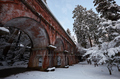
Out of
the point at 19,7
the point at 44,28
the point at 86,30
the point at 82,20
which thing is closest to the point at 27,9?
the point at 19,7

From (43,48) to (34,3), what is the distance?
368 centimetres

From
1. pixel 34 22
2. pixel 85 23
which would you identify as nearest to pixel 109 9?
pixel 34 22

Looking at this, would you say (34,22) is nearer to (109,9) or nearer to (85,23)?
(109,9)

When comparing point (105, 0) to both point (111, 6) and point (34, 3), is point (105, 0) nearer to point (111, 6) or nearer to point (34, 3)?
point (111, 6)

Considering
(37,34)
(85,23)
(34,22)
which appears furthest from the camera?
(85,23)

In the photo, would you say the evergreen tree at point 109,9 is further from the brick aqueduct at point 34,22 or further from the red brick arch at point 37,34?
the red brick arch at point 37,34

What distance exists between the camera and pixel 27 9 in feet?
13.3

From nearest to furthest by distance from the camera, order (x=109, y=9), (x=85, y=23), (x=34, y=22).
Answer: (x=34, y=22) → (x=109, y=9) → (x=85, y=23)

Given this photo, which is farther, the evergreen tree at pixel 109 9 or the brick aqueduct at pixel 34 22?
the evergreen tree at pixel 109 9

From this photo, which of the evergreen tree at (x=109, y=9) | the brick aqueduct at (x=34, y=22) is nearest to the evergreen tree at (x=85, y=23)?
the evergreen tree at (x=109, y=9)

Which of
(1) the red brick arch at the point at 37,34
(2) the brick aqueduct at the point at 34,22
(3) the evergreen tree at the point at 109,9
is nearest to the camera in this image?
(2) the brick aqueduct at the point at 34,22

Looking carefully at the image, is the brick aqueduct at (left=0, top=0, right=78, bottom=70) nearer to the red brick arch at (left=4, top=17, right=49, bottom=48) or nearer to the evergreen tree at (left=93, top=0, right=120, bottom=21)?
the red brick arch at (left=4, top=17, right=49, bottom=48)

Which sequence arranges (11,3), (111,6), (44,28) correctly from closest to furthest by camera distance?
(11,3), (44,28), (111,6)

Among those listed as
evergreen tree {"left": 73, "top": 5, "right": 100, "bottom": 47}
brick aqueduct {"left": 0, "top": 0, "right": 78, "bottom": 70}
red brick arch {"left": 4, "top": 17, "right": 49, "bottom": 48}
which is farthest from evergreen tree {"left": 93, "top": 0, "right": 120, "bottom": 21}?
evergreen tree {"left": 73, "top": 5, "right": 100, "bottom": 47}
